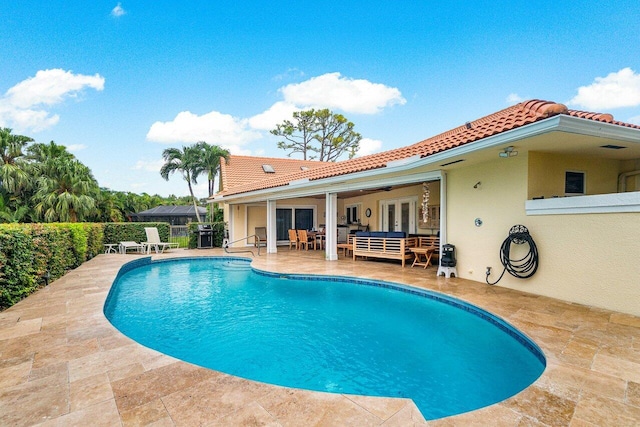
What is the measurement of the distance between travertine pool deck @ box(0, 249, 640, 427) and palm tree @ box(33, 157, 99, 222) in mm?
14660

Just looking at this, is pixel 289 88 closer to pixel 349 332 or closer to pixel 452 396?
pixel 349 332

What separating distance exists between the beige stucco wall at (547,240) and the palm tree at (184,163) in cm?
1856

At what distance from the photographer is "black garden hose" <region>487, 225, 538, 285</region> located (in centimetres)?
618

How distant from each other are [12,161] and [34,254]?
17492mm

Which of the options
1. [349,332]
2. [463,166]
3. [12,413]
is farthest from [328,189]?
[12,413]

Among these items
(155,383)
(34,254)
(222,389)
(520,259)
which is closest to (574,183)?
(520,259)

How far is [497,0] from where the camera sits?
11.0 metres

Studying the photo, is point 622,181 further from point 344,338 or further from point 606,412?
point 344,338

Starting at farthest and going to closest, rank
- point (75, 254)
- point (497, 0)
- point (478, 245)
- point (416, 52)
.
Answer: point (416, 52) < point (497, 0) < point (75, 254) < point (478, 245)

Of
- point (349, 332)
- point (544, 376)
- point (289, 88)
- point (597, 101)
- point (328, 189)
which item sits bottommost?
point (349, 332)

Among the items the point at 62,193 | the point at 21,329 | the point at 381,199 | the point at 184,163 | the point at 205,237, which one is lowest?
the point at 21,329

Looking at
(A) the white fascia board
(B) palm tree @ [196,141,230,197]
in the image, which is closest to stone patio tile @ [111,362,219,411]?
(A) the white fascia board

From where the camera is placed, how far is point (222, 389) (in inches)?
106

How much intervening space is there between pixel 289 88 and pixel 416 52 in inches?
581
